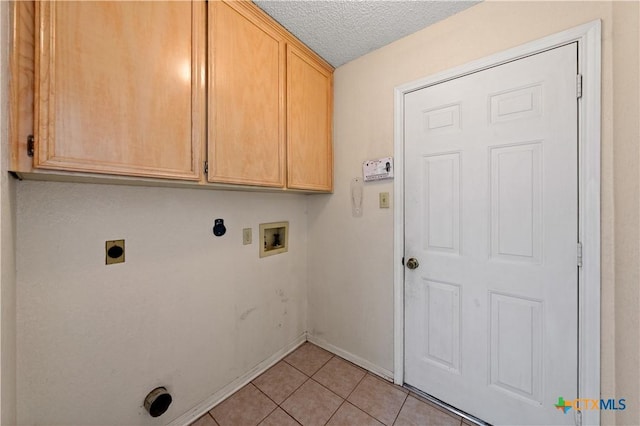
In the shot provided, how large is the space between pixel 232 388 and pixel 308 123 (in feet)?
6.33


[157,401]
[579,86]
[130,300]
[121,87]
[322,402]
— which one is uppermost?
[579,86]

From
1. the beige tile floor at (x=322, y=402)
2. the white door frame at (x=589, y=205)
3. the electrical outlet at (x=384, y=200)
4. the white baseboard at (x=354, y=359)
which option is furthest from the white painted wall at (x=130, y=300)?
the white door frame at (x=589, y=205)

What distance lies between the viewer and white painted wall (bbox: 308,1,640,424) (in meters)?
0.94

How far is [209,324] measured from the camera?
4.90 feet

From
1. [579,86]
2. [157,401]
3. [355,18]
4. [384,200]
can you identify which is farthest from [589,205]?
[157,401]

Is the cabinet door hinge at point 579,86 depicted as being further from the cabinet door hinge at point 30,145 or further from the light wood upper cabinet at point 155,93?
the cabinet door hinge at point 30,145

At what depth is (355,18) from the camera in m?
1.42

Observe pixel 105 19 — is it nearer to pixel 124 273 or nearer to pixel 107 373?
pixel 124 273

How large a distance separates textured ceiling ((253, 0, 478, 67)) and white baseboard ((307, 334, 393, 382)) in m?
2.34

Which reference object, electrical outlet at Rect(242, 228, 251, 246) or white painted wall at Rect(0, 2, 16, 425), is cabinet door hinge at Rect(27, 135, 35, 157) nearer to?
white painted wall at Rect(0, 2, 16, 425)

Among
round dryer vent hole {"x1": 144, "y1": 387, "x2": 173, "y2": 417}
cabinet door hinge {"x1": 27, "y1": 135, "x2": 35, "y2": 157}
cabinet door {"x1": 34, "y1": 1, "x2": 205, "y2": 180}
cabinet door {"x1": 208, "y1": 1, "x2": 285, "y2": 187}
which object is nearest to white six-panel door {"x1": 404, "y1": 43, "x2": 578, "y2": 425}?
cabinet door {"x1": 208, "y1": 1, "x2": 285, "y2": 187}

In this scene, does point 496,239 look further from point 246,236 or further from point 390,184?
point 246,236

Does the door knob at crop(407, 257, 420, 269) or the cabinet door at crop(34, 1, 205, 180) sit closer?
the cabinet door at crop(34, 1, 205, 180)

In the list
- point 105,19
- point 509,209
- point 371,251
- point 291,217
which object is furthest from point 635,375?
point 105,19
